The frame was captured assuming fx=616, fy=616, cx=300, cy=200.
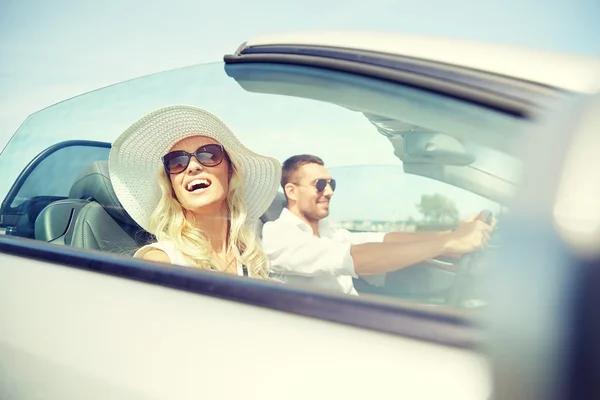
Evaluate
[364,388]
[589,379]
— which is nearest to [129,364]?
[364,388]

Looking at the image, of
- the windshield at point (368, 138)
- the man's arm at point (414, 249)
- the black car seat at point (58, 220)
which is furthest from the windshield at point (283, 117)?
the black car seat at point (58, 220)

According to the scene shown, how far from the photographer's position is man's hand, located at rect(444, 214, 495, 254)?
107 cm

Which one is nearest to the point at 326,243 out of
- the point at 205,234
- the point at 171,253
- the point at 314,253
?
the point at 314,253

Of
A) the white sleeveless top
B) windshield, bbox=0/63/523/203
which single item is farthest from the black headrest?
the white sleeveless top

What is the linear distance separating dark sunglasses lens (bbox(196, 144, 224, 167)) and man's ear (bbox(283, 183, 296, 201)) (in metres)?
0.47

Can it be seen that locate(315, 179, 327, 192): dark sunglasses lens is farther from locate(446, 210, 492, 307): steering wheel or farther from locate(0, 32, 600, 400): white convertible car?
locate(446, 210, 492, 307): steering wheel

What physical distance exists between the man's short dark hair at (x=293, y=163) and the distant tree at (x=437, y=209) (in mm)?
294

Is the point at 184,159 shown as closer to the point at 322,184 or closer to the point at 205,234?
the point at 205,234

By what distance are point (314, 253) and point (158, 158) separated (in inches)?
37.1

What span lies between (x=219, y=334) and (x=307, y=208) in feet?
1.44

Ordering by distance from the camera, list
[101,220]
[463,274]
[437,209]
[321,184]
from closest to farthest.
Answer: [463,274], [437,209], [321,184], [101,220]

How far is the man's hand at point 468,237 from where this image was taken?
1.07m

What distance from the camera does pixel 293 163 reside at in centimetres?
152

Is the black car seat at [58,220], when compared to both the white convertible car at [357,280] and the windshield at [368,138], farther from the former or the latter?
the white convertible car at [357,280]
